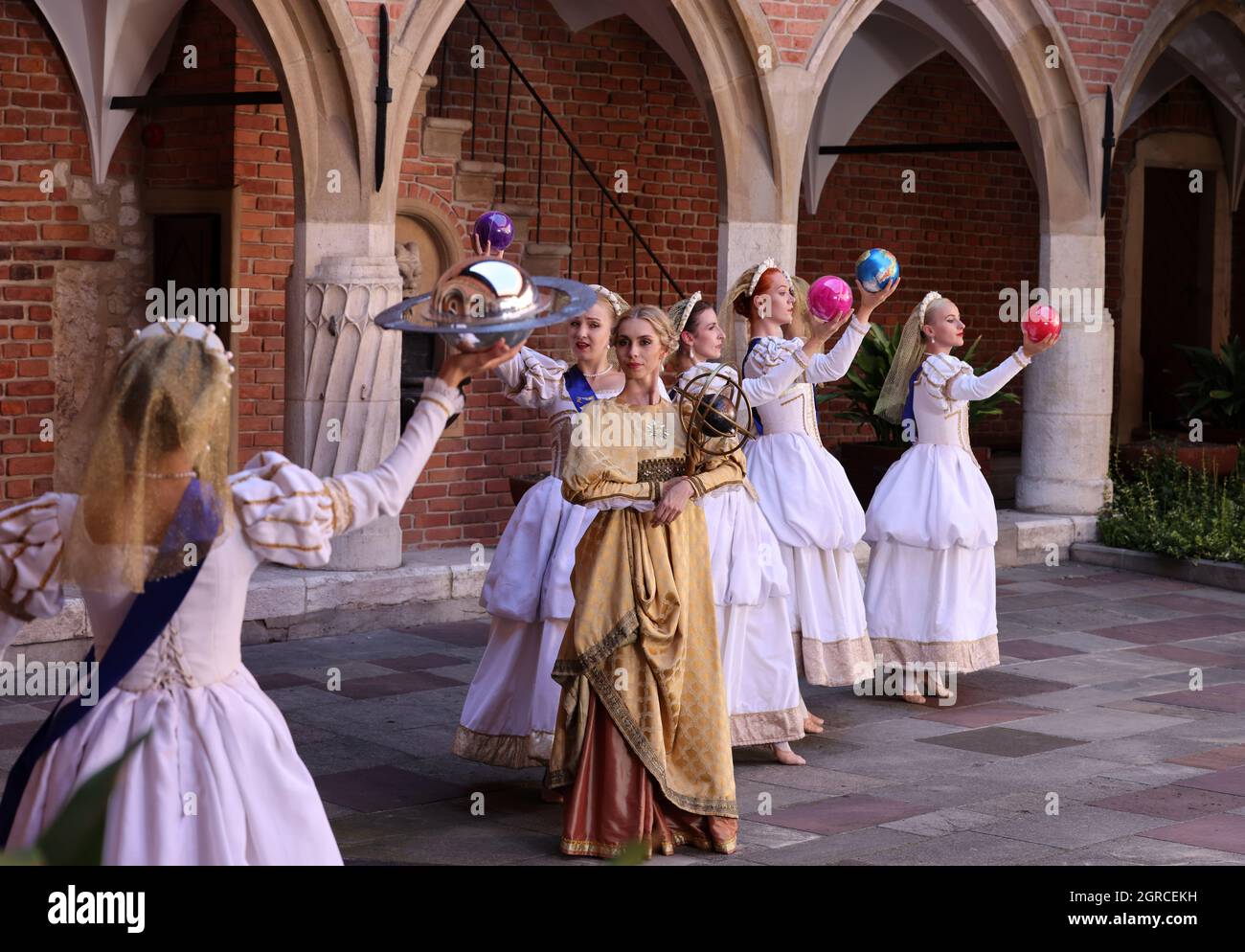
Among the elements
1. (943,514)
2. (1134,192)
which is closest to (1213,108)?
(1134,192)

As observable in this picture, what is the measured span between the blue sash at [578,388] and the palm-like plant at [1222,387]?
7915 mm

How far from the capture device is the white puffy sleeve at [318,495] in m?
3.01

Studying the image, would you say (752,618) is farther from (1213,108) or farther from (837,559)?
(1213,108)

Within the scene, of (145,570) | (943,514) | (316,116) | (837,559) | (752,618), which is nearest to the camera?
(145,570)

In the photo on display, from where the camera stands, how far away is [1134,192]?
15094 mm

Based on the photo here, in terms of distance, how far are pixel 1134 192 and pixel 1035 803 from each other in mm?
10717

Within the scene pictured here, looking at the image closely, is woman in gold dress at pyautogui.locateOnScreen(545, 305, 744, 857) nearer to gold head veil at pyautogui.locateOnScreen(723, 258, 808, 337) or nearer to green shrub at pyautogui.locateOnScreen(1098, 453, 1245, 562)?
gold head veil at pyautogui.locateOnScreen(723, 258, 808, 337)

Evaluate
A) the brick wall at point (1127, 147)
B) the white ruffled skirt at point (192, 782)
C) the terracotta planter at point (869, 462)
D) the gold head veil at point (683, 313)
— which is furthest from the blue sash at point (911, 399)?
the brick wall at point (1127, 147)

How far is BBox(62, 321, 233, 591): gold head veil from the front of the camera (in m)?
2.85

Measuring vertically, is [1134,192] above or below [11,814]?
above

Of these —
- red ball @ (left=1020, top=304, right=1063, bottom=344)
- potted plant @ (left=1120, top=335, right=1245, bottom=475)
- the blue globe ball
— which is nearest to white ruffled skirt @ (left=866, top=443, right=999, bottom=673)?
red ball @ (left=1020, top=304, right=1063, bottom=344)

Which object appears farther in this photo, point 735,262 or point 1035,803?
point 735,262

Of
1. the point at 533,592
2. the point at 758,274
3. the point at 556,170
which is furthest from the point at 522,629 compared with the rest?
the point at 556,170

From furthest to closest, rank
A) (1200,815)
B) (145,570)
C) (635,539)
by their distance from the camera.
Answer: (1200,815) < (635,539) < (145,570)
